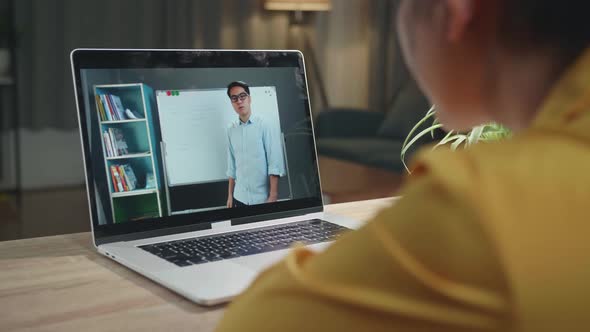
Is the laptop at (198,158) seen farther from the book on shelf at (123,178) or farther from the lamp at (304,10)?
the lamp at (304,10)

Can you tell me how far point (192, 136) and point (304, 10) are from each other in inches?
167

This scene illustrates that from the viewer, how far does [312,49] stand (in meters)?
5.36

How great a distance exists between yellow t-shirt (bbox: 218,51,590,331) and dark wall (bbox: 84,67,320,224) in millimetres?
777

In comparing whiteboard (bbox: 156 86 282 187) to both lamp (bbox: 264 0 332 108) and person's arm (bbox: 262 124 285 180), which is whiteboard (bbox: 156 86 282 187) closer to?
person's arm (bbox: 262 124 285 180)

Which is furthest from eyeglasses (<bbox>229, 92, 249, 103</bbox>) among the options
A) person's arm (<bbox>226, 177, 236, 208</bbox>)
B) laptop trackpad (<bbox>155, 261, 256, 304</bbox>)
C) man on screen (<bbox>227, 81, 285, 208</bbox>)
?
laptop trackpad (<bbox>155, 261, 256, 304</bbox>)

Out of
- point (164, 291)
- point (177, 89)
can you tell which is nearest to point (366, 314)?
point (164, 291)

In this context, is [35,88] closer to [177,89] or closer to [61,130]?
[61,130]

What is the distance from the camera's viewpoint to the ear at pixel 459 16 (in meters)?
0.43

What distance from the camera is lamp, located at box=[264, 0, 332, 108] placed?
4.96m

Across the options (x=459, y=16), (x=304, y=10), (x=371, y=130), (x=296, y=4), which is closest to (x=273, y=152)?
(x=459, y=16)

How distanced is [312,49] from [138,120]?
4319 millimetres

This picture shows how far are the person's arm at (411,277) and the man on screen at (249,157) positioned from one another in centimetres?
80

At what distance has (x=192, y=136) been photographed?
46.2 inches

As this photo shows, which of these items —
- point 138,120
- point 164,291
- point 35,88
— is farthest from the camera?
point 35,88
